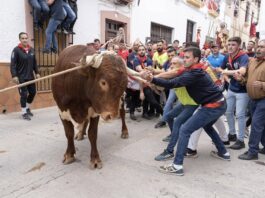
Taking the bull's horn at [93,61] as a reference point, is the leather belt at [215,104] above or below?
below

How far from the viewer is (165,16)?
1260 centimetres

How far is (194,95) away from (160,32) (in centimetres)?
958

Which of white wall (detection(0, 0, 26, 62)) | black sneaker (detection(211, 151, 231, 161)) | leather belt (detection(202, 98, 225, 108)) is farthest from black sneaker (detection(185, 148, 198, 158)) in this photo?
white wall (detection(0, 0, 26, 62))

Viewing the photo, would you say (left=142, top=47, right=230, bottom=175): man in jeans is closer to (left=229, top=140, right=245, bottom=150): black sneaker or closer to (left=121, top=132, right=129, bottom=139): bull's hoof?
(left=229, top=140, right=245, bottom=150): black sneaker

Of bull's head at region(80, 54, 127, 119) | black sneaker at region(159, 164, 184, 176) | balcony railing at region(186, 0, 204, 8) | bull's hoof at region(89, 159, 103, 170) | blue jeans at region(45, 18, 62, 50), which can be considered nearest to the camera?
bull's head at region(80, 54, 127, 119)

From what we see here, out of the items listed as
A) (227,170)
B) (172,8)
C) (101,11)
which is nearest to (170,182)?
(227,170)

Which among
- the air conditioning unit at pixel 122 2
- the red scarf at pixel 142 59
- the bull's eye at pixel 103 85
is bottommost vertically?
the bull's eye at pixel 103 85

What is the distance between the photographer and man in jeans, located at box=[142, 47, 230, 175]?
3.57 m

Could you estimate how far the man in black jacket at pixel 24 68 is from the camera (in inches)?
242

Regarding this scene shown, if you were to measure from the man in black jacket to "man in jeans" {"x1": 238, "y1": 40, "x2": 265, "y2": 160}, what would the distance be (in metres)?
4.45

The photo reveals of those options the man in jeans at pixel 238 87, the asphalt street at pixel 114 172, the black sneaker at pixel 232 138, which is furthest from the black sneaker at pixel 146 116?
the man in jeans at pixel 238 87

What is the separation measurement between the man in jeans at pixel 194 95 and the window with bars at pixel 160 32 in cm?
855

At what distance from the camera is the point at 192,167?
13.1 feet

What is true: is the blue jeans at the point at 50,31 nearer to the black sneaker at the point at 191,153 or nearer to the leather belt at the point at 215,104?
the black sneaker at the point at 191,153
